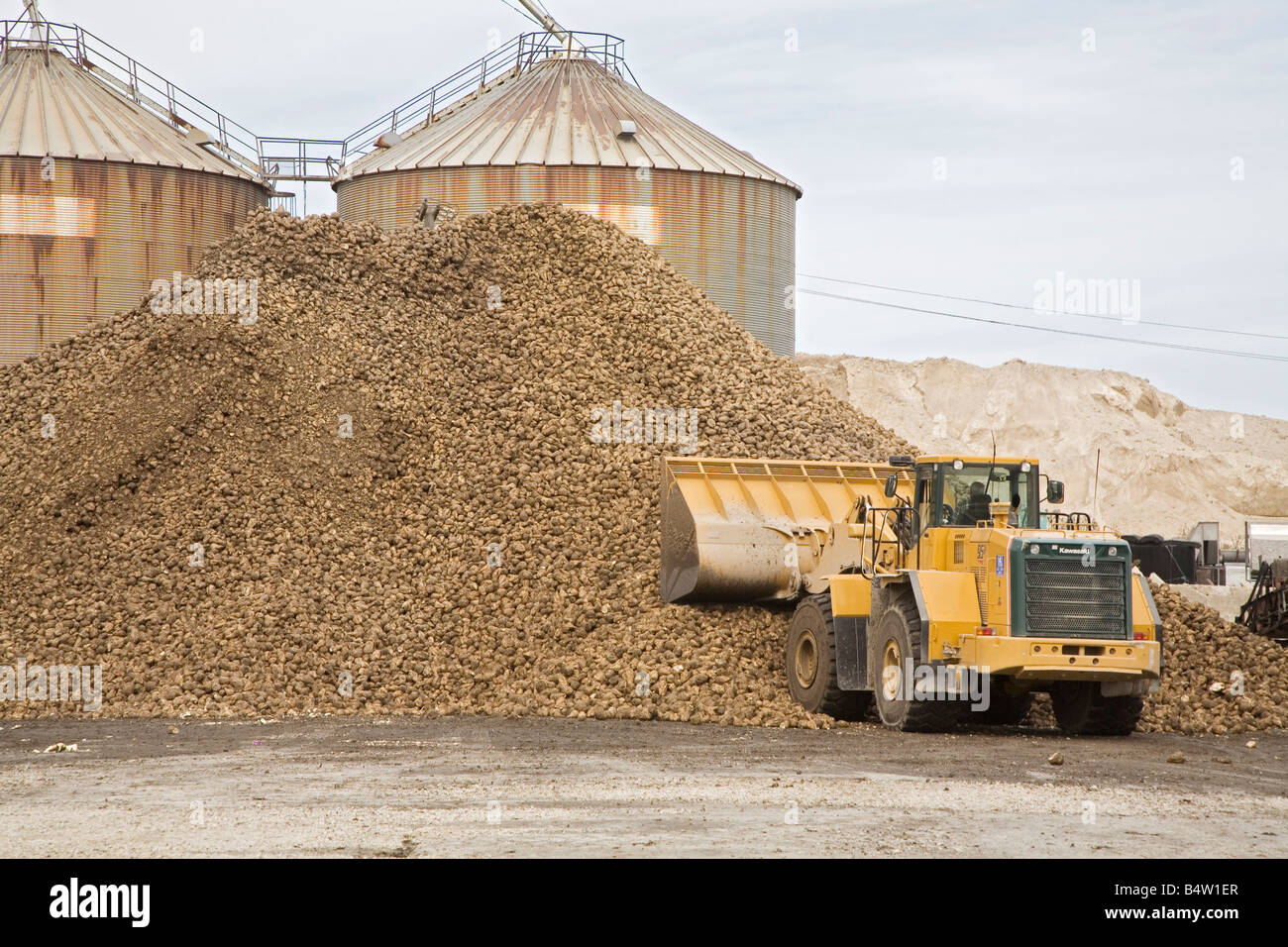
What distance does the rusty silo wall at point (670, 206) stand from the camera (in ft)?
101

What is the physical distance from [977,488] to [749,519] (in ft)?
10.9

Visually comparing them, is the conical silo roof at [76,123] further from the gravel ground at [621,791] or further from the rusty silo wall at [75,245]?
the gravel ground at [621,791]

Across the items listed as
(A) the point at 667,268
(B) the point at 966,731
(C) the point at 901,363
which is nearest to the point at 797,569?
(B) the point at 966,731

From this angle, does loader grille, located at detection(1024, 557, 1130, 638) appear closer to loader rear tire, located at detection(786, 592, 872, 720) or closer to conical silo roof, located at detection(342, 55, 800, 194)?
loader rear tire, located at detection(786, 592, 872, 720)

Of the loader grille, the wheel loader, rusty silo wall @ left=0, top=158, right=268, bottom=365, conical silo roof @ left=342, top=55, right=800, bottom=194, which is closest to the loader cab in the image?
the wheel loader

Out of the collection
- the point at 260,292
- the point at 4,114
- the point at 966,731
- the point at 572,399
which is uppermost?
Answer: the point at 4,114

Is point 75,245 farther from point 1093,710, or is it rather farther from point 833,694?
point 1093,710

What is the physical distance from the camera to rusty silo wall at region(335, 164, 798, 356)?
1214 inches

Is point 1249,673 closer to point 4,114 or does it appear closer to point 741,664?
point 741,664

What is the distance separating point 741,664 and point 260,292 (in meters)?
11.0

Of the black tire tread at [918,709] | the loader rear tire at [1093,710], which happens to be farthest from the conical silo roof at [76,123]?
the loader rear tire at [1093,710]

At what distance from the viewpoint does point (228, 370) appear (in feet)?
73.9

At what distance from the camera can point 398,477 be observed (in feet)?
71.5

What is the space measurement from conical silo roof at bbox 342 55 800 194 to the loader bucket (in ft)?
45.3
